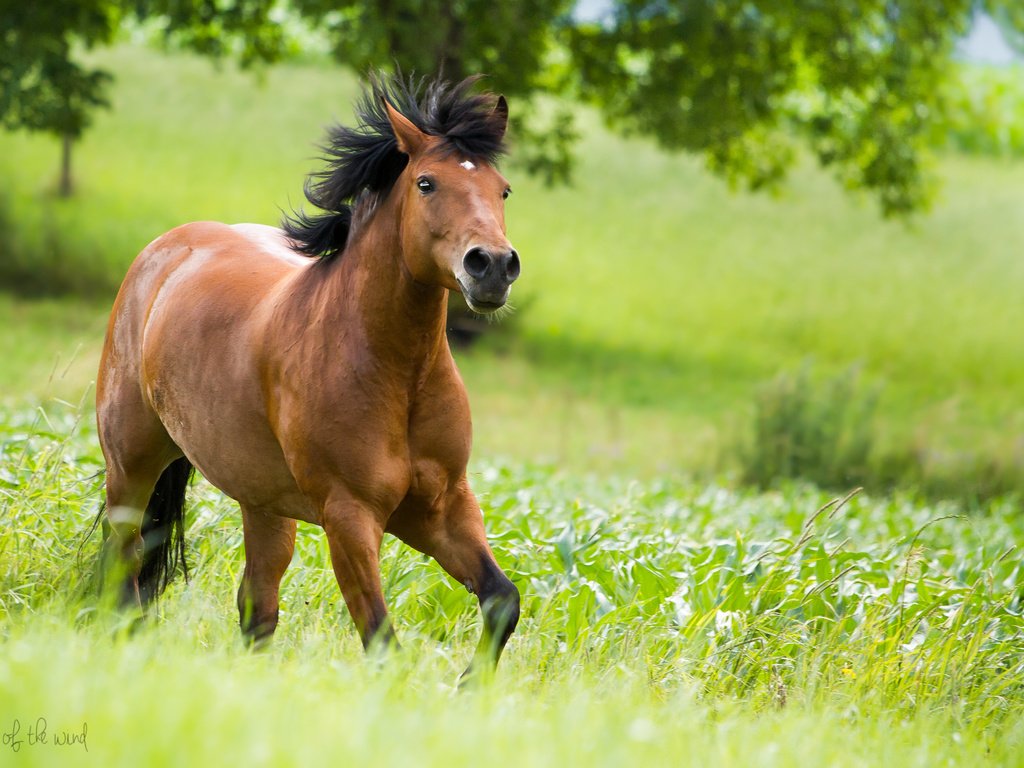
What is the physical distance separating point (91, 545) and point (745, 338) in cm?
2227

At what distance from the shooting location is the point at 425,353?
4270 mm

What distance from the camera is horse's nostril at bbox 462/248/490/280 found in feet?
12.6

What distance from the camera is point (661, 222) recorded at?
1292 inches

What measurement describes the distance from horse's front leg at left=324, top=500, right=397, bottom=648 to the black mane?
1155mm

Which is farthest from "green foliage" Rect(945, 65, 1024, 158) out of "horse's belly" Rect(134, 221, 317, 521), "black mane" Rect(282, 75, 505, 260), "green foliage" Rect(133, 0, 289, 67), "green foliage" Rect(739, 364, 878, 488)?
"horse's belly" Rect(134, 221, 317, 521)

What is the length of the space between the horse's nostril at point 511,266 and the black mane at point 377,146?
2.00ft

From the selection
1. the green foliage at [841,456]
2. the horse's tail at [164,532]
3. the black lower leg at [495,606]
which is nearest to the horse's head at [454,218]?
the black lower leg at [495,606]

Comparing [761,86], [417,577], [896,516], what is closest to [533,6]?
[761,86]

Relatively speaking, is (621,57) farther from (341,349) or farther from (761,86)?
(341,349)

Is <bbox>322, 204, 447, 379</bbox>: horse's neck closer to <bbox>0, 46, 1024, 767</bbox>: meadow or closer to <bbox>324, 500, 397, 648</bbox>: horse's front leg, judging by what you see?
<bbox>324, 500, 397, 648</bbox>: horse's front leg

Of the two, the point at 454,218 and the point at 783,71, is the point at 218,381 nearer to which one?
the point at 454,218

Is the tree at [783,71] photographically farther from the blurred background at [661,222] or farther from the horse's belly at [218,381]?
the horse's belly at [218,381]

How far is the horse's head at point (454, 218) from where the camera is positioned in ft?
12.6

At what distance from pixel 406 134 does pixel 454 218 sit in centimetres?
53
